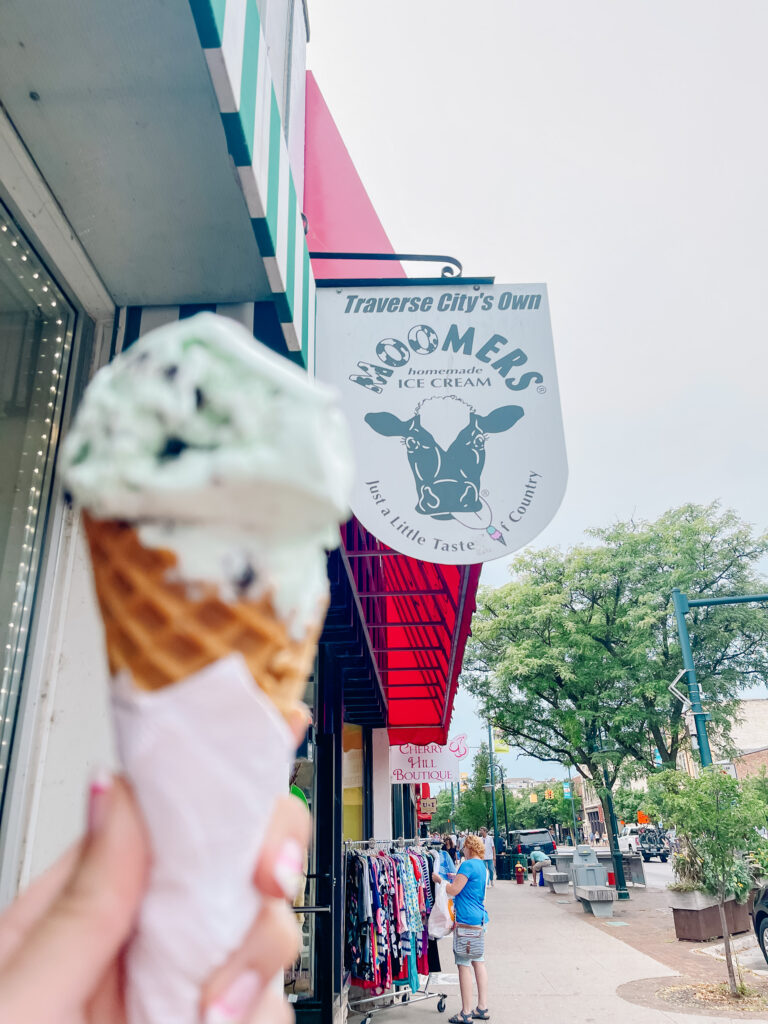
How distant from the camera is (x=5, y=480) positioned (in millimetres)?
→ 2447

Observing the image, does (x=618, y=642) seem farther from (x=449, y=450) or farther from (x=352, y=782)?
(x=449, y=450)

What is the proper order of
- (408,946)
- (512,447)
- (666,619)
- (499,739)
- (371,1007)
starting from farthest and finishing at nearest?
(499,739) < (666,619) < (371,1007) < (408,946) < (512,447)

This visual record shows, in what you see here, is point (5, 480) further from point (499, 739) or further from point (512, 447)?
point (499, 739)

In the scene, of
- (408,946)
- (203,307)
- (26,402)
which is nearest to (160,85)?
(203,307)

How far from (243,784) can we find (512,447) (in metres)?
2.79

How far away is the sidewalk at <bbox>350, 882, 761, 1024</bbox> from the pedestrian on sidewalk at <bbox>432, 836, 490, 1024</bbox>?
0.97 feet

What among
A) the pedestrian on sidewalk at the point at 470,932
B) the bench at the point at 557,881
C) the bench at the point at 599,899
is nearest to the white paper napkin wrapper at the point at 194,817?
the pedestrian on sidewalk at the point at 470,932

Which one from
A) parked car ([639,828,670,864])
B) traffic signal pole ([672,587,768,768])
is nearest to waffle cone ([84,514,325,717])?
traffic signal pole ([672,587,768,768])

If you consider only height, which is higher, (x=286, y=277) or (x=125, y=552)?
(x=286, y=277)

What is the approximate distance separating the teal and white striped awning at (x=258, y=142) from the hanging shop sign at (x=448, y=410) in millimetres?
721

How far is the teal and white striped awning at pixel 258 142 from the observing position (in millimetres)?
1775

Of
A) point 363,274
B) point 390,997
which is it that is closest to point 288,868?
point 363,274

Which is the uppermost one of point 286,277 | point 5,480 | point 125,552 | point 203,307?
point 203,307

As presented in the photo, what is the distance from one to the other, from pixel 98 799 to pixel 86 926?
0.11 metres
